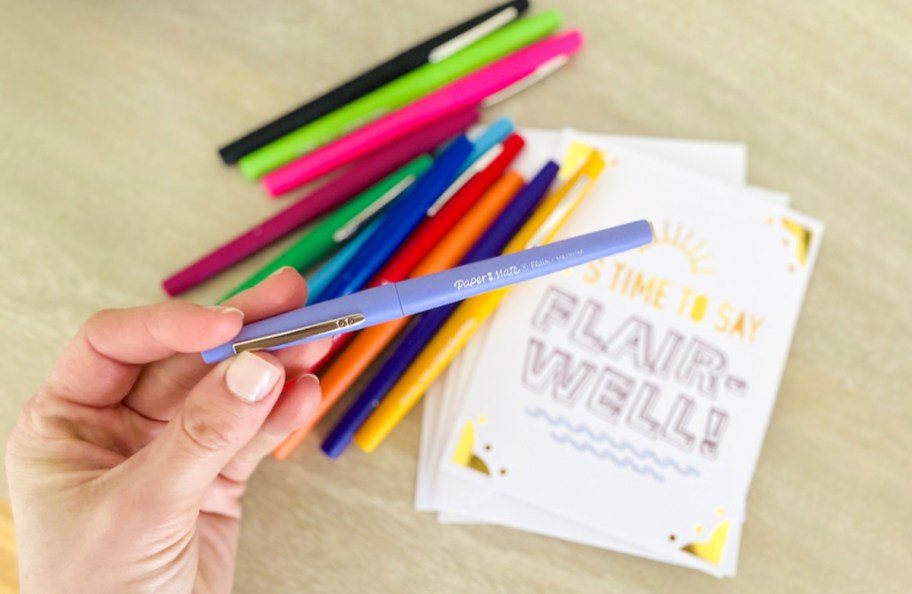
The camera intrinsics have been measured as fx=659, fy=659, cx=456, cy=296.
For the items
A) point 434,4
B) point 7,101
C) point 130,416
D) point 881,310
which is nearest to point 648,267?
point 881,310

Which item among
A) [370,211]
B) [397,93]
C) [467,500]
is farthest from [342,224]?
[467,500]

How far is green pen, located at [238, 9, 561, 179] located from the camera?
57cm

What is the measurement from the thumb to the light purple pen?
2cm

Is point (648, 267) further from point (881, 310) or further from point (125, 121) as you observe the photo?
point (125, 121)

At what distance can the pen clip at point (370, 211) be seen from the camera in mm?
552

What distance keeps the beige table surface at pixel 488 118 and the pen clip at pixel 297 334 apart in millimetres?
163

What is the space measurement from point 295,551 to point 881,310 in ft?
1.78

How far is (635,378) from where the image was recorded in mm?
552

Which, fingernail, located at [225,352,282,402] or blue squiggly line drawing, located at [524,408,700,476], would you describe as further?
blue squiggly line drawing, located at [524,408,700,476]

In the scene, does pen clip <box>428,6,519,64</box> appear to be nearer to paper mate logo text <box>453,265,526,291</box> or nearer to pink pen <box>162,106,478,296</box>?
pink pen <box>162,106,478,296</box>

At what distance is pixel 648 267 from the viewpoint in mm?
573

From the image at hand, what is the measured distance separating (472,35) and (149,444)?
43cm

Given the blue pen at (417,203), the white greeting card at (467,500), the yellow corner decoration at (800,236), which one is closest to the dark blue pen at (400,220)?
the blue pen at (417,203)

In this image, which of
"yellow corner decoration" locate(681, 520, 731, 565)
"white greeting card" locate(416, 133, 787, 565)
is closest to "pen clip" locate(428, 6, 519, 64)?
"white greeting card" locate(416, 133, 787, 565)
